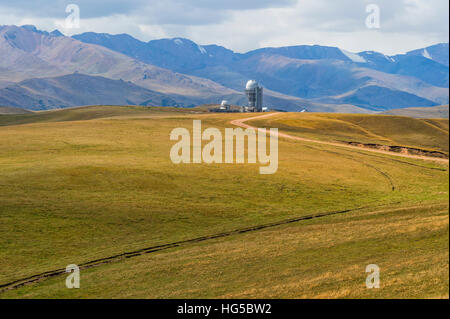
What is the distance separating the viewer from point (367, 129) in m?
158

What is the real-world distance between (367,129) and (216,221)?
110996 millimetres

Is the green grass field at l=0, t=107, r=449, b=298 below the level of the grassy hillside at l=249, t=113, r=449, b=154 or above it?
below

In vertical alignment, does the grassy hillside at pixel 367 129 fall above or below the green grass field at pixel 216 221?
above

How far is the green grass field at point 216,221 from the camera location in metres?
36.8

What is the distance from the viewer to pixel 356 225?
5112cm

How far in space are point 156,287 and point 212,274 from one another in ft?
15.6

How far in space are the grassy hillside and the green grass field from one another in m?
31.2

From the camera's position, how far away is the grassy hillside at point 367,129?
136 metres

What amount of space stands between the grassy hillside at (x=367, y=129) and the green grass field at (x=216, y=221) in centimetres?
3123

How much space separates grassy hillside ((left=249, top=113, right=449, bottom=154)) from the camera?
136 metres

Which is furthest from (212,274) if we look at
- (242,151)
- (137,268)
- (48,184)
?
(242,151)

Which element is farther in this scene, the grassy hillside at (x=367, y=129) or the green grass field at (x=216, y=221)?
the grassy hillside at (x=367, y=129)

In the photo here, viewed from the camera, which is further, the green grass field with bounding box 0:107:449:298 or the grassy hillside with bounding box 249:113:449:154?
the grassy hillside with bounding box 249:113:449:154
